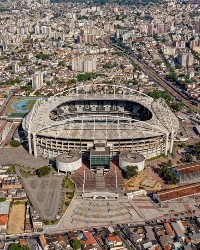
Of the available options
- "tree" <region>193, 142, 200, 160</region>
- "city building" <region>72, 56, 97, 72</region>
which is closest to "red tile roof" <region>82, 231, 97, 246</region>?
"tree" <region>193, 142, 200, 160</region>

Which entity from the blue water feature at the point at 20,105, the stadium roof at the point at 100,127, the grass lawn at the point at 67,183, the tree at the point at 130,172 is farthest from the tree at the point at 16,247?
the blue water feature at the point at 20,105

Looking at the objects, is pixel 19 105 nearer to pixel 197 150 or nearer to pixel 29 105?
Result: pixel 29 105

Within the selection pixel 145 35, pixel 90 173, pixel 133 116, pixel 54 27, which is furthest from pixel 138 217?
pixel 54 27

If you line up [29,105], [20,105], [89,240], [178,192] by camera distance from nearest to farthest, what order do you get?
[89,240] < [178,192] < [29,105] < [20,105]

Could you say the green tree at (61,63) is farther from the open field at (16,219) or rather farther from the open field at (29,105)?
the open field at (16,219)

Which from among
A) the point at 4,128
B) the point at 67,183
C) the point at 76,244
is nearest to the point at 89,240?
the point at 76,244

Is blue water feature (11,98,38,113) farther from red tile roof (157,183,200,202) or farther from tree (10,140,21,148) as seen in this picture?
red tile roof (157,183,200,202)
